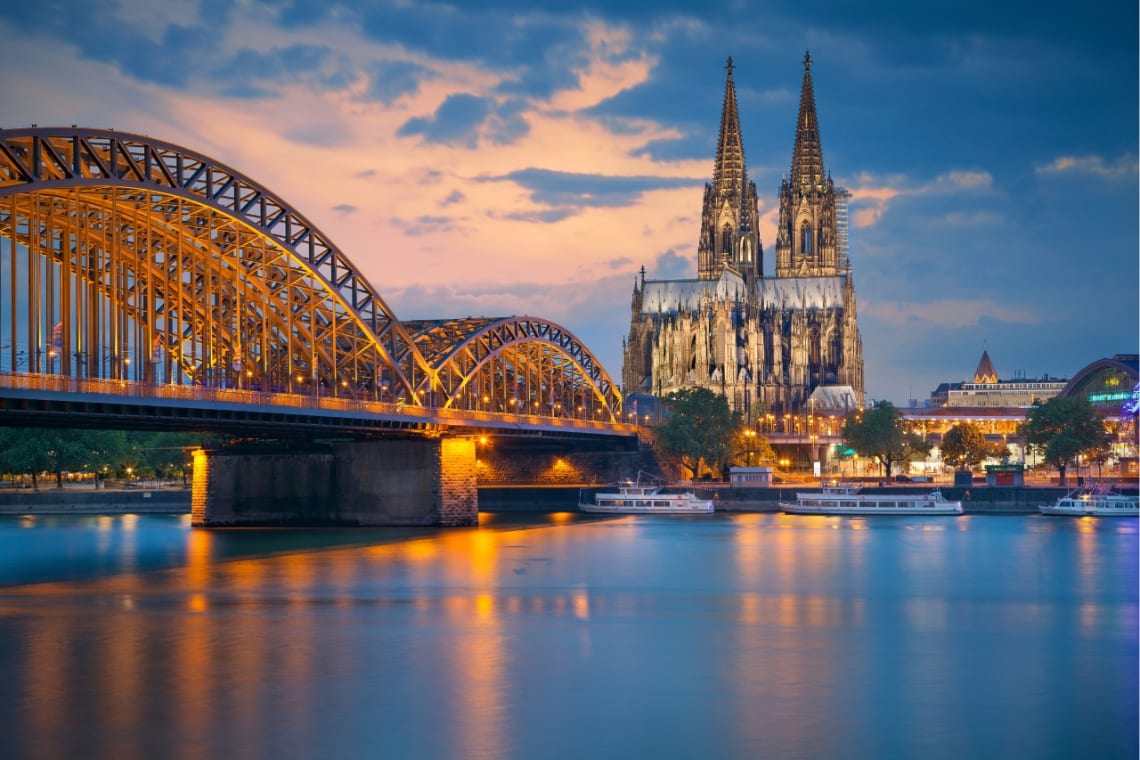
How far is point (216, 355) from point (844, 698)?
52.5 m

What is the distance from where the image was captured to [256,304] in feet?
262

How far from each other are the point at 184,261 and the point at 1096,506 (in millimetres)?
63114

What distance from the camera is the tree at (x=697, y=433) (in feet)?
416

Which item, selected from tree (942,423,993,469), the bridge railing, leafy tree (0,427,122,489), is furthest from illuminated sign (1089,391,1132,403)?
leafy tree (0,427,122,489)

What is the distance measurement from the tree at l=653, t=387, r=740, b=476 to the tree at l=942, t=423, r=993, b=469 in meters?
23.9

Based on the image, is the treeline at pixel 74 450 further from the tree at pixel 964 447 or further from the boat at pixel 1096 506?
the tree at pixel 964 447

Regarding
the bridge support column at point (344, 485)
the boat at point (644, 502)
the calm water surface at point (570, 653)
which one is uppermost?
the bridge support column at point (344, 485)

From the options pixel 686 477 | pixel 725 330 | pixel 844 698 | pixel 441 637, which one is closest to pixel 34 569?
pixel 441 637

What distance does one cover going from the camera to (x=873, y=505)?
10700cm

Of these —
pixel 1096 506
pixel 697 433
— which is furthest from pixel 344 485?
pixel 1096 506

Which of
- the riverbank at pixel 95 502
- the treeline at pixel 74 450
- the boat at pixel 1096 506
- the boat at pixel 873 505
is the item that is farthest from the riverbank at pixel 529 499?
the boat at pixel 1096 506

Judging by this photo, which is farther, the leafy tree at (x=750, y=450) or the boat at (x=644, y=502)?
the leafy tree at (x=750, y=450)

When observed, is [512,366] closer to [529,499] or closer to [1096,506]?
[529,499]

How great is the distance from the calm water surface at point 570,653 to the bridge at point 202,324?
7350 mm
